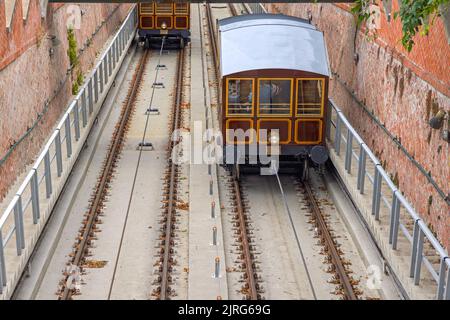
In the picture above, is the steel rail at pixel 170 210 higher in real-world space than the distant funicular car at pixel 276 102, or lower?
lower

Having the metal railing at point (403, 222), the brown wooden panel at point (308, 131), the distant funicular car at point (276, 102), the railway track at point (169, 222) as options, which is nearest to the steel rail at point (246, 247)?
the distant funicular car at point (276, 102)

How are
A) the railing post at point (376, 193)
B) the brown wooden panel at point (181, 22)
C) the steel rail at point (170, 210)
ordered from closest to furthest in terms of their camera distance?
the steel rail at point (170, 210) < the railing post at point (376, 193) < the brown wooden panel at point (181, 22)

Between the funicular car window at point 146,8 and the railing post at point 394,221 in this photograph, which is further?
the funicular car window at point 146,8

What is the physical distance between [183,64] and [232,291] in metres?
20.3

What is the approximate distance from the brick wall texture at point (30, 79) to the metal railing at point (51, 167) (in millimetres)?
439

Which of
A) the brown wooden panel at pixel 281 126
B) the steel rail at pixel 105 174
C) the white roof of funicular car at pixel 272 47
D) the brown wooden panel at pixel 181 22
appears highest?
the white roof of funicular car at pixel 272 47

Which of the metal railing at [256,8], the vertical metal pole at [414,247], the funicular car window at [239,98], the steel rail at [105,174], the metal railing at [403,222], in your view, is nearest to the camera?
the metal railing at [403,222]

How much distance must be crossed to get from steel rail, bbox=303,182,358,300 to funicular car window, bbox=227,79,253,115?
206cm

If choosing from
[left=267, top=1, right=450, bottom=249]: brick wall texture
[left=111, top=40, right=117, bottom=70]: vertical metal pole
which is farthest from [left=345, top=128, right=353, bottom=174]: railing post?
[left=111, top=40, right=117, bottom=70]: vertical metal pole

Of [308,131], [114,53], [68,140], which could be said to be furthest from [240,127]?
[114,53]

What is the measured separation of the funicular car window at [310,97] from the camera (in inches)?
694

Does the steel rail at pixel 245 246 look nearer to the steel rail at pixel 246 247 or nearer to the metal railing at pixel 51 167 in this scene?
the steel rail at pixel 246 247
